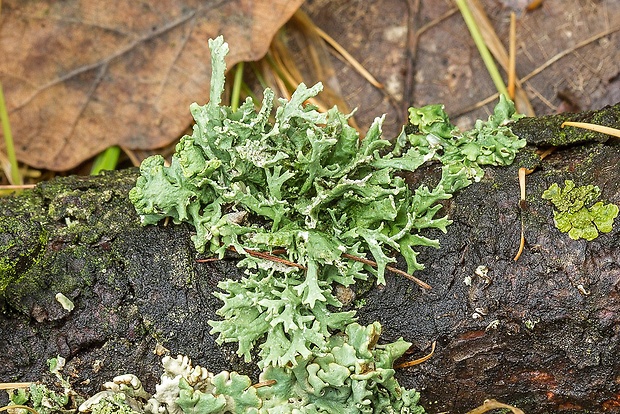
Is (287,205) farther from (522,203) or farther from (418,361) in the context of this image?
(522,203)

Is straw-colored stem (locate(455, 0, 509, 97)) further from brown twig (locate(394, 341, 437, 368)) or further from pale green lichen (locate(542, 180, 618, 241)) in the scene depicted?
brown twig (locate(394, 341, 437, 368))

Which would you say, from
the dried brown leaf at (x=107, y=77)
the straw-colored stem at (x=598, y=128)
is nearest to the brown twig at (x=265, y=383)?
the straw-colored stem at (x=598, y=128)

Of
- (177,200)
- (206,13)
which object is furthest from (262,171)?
(206,13)

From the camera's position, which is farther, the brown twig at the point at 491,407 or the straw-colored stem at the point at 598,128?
the straw-colored stem at the point at 598,128

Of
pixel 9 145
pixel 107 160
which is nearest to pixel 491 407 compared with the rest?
pixel 107 160

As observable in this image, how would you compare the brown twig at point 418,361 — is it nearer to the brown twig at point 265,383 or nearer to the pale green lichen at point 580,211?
the brown twig at point 265,383

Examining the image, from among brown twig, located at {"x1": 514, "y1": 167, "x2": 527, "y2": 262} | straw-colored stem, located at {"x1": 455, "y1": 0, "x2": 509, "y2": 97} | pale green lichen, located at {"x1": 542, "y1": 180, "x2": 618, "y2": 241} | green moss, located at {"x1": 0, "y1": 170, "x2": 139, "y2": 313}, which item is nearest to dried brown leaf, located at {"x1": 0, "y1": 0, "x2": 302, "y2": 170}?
green moss, located at {"x1": 0, "y1": 170, "x2": 139, "y2": 313}

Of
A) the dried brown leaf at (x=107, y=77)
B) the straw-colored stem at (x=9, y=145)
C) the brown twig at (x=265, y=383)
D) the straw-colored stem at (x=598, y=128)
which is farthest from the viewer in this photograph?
the dried brown leaf at (x=107, y=77)
